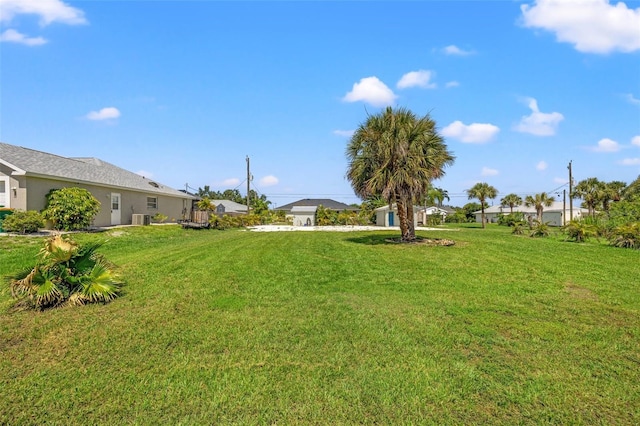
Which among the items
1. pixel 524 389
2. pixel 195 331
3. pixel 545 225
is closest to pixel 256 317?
pixel 195 331

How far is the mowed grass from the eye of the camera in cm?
303

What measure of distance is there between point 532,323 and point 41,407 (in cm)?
562

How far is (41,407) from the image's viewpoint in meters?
3.03

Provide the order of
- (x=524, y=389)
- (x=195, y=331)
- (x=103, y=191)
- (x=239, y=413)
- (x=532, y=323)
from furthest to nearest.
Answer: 1. (x=103, y=191)
2. (x=532, y=323)
3. (x=195, y=331)
4. (x=524, y=389)
5. (x=239, y=413)

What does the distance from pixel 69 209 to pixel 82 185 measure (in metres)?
3.51

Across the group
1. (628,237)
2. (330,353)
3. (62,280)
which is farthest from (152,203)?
(628,237)

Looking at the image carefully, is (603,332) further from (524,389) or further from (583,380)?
(524,389)

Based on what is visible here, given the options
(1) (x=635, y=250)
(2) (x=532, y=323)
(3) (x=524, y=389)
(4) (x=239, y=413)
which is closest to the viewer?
(4) (x=239, y=413)

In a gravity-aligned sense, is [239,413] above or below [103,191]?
below

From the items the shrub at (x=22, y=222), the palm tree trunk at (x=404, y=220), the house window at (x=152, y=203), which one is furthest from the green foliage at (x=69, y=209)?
the palm tree trunk at (x=404, y=220)

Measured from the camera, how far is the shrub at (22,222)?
14911 millimetres

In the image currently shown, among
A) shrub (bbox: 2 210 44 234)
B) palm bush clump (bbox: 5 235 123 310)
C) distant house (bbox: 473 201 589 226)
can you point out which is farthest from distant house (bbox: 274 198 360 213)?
palm bush clump (bbox: 5 235 123 310)

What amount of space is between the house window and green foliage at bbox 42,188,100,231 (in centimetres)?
898

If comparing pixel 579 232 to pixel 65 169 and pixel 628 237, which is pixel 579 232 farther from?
pixel 65 169
